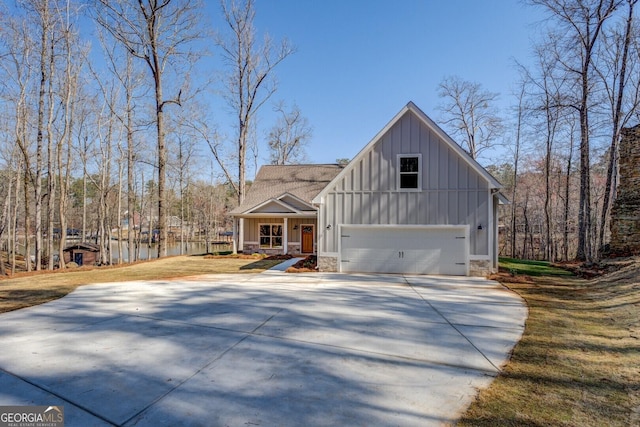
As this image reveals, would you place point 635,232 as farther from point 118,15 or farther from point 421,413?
point 118,15

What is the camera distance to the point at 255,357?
420 cm

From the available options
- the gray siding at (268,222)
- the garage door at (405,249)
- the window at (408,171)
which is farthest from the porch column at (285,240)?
the window at (408,171)

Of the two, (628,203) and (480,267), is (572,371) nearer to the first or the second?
(480,267)

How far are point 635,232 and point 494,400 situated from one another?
45.2 ft

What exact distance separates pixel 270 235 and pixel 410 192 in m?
10.1

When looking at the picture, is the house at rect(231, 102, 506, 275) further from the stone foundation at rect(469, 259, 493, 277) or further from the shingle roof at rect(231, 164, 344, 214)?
the shingle roof at rect(231, 164, 344, 214)

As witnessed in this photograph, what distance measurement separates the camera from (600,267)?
12.0 meters

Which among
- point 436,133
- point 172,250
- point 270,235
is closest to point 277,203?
point 270,235

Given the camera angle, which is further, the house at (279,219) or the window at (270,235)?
the window at (270,235)

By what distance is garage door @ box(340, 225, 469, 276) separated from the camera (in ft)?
39.5

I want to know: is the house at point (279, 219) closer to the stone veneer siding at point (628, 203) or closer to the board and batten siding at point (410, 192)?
the board and batten siding at point (410, 192)

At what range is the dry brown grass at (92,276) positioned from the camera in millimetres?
7805

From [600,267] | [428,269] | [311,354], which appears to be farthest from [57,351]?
[600,267]

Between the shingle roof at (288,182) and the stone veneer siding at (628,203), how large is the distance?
45.7 feet
